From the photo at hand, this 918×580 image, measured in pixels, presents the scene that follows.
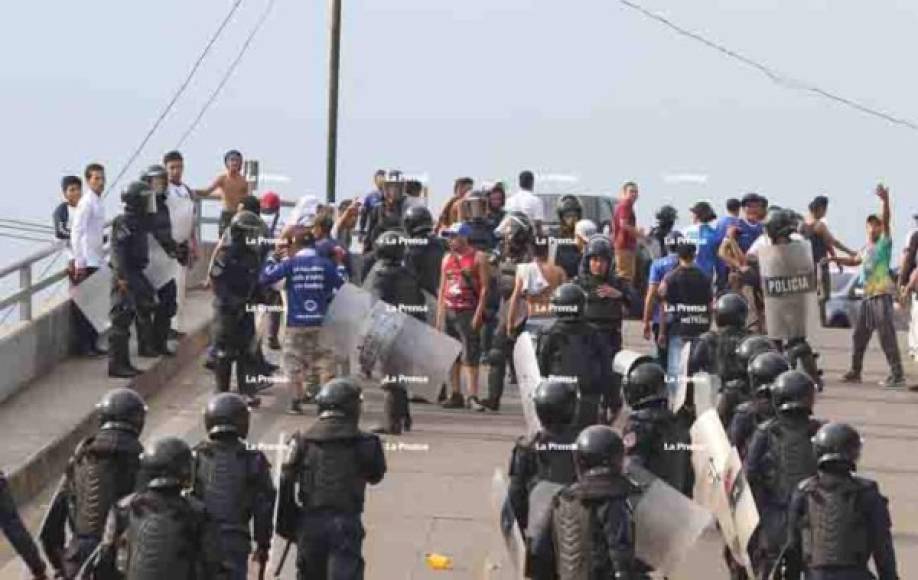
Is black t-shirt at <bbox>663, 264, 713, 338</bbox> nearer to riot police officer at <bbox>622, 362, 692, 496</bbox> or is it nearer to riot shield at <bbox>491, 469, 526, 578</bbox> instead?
riot police officer at <bbox>622, 362, 692, 496</bbox>

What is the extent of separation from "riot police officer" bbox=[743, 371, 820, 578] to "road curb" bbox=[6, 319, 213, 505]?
567 centimetres

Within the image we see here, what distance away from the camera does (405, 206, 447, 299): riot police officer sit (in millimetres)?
19141

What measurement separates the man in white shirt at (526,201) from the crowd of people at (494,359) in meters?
0.04

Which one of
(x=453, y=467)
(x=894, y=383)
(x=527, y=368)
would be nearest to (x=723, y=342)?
(x=527, y=368)

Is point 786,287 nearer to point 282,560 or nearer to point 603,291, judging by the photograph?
point 603,291

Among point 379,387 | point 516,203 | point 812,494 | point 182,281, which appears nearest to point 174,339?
point 182,281

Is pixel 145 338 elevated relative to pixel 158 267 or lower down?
lower down

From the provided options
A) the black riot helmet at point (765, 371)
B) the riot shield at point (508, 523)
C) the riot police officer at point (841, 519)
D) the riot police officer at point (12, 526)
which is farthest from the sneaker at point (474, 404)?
the riot police officer at point (841, 519)

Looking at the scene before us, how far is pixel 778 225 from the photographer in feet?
62.7

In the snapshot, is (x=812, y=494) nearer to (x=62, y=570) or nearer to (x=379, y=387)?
(x=62, y=570)

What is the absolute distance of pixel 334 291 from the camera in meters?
18.2

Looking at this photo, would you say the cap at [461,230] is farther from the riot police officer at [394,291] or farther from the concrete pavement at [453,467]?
the concrete pavement at [453,467]

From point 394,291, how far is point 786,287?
3.34 metres

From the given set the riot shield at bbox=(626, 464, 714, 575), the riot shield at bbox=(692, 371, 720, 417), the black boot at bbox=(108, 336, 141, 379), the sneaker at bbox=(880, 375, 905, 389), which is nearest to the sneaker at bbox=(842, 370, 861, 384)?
the sneaker at bbox=(880, 375, 905, 389)
